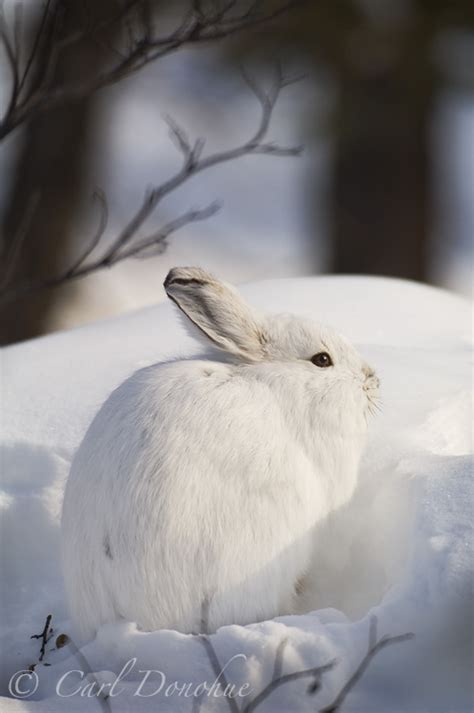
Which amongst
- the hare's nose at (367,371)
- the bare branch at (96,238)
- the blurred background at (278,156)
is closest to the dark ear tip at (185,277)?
the bare branch at (96,238)

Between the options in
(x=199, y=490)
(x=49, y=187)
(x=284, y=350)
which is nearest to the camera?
(x=199, y=490)

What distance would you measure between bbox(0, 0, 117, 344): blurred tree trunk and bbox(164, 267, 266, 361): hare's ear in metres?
4.42

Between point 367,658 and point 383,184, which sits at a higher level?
point 383,184

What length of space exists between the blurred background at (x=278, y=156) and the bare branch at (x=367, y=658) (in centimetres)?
522

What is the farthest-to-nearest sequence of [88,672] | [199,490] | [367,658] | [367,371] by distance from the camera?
[367,371]
[199,490]
[88,672]
[367,658]

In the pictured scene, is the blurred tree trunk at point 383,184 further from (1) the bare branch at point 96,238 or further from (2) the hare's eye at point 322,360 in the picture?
(2) the hare's eye at point 322,360

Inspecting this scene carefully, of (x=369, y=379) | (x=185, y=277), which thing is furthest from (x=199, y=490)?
(x=369, y=379)

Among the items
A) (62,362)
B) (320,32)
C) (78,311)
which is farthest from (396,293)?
(320,32)

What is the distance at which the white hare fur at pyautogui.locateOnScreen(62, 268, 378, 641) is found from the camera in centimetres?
223

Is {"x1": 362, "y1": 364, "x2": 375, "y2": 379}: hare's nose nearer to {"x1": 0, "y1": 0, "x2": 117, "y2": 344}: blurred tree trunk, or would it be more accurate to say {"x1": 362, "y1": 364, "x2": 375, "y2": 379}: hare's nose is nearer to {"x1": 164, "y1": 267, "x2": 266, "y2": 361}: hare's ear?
{"x1": 164, "y1": 267, "x2": 266, "y2": 361}: hare's ear

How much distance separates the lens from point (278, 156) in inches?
315

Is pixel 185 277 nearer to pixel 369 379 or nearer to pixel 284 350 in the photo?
pixel 284 350

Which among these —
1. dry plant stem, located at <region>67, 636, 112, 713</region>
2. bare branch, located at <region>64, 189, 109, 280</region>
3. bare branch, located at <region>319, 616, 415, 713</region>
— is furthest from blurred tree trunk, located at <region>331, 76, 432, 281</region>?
bare branch, located at <region>319, 616, 415, 713</region>

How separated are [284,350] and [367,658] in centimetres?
86
